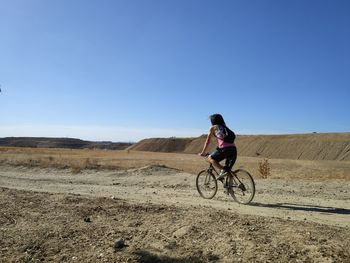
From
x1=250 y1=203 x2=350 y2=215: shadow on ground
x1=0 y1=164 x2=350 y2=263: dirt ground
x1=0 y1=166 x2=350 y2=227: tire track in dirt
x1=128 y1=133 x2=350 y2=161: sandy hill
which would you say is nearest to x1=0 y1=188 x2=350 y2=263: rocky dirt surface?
x1=0 y1=164 x2=350 y2=263: dirt ground

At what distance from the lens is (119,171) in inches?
872

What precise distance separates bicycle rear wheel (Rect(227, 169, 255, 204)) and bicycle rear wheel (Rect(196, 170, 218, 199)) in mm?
756

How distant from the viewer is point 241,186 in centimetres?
1060

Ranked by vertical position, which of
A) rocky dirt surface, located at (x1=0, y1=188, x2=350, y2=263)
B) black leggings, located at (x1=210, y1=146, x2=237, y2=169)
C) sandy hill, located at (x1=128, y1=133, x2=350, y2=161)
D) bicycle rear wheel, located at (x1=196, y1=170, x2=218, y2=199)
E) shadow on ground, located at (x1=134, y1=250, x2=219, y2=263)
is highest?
sandy hill, located at (x1=128, y1=133, x2=350, y2=161)

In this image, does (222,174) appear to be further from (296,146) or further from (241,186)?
(296,146)

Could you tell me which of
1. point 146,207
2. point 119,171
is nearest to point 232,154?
point 146,207

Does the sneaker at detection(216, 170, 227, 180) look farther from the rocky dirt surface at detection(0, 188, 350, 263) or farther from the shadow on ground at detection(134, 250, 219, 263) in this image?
the shadow on ground at detection(134, 250, 219, 263)

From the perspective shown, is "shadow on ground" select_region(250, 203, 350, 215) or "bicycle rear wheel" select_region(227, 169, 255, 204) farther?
"bicycle rear wheel" select_region(227, 169, 255, 204)

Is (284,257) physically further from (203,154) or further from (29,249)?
(203,154)

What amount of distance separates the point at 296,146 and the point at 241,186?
349 feet

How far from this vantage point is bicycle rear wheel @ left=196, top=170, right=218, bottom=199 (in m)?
11.6

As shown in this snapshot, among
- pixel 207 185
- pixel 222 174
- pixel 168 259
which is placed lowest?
pixel 168 259

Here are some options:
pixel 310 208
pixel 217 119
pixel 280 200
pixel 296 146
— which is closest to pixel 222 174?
pixel 217 119

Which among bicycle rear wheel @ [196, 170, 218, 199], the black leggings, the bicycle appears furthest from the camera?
bicycle rear wheel @ [196, 170, 218, 199]
